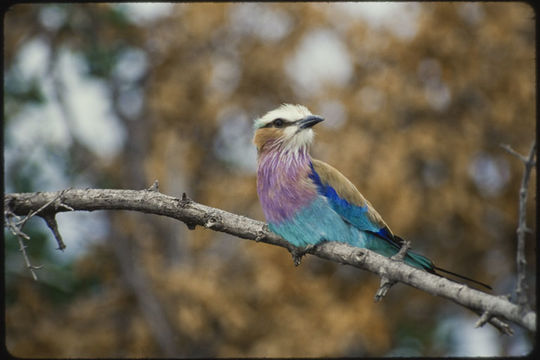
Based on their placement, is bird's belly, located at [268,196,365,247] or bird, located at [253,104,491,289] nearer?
bird's belly, located at [268,196,365,247]

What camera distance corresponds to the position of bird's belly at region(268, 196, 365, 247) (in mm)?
3025

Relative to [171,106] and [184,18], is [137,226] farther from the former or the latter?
[184,18]

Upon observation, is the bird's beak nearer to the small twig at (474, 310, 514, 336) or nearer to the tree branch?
the tree branch

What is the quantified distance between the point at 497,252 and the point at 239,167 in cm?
472

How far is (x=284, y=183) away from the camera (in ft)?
10.7

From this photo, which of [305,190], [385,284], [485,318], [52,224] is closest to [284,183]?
[305,190]

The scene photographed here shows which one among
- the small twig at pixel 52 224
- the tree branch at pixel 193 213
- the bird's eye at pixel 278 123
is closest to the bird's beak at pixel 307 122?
the bird's eye at pixel 278 123

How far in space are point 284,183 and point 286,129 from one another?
0.30 metres

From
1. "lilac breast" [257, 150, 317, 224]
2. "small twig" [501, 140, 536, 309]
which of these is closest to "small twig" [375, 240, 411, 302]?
"small twig" [501, 140, 536, 309]

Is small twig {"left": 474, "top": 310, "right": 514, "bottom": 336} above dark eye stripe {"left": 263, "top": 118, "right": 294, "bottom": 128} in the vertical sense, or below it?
below

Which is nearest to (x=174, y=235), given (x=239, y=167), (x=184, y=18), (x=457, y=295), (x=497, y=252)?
(x=239, y=167)

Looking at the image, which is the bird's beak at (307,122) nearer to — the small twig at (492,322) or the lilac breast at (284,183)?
the lilac breast at (284,183)

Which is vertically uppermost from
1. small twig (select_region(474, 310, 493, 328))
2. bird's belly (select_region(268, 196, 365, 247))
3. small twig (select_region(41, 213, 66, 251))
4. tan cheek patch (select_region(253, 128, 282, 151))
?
tan cheek patch (select_region(253, 128, 282, 151))

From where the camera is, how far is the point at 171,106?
37.2 feet
